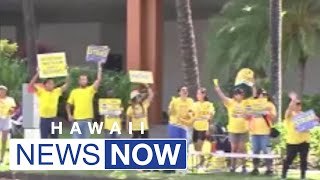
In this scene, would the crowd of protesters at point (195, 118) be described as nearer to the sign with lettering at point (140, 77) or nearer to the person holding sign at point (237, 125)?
the person holding sign at point (237, 125)

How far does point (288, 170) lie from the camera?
47.2 feet

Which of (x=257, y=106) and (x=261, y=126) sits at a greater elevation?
(x=257, y=106)

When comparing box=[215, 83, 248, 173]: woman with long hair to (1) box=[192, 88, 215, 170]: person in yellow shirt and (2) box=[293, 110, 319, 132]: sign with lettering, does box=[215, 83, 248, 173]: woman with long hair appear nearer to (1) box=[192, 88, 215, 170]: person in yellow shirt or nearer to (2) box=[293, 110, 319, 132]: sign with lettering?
(1) box=[192, 88, 215, 170]: person in yellow shirt

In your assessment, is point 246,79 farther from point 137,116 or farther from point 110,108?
point 110,108

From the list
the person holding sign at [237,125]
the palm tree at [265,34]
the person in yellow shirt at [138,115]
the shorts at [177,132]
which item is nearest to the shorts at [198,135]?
the shorts at [177,132]

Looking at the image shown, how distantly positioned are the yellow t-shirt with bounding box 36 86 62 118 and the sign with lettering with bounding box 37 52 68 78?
35 centimetres

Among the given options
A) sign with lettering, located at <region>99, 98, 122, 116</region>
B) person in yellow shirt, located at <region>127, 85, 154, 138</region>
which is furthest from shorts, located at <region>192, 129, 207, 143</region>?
sign with lettering, located at <region>99, 98, 122, 116</region>

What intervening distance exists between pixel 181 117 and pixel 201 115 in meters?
0.46

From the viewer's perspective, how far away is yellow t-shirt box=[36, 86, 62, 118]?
50.9 ft

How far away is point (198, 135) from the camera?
1512 centimetres

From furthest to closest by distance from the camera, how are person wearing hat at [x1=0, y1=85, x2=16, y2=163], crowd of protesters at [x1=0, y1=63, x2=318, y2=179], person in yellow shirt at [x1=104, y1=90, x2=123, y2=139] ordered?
person in yellow shirt at [x1=104, y1=90, x2=123, y2=139] → person wearing hat at [x1=0, y1=85, x2=16, y2=163] → crowd of protesters at [x1=0, y1=63, x2=318, y2=179]

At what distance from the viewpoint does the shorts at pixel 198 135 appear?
49.3ft

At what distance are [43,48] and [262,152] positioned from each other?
19221 millimetres

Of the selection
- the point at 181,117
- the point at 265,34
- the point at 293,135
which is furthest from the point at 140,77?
the point at 265,34
